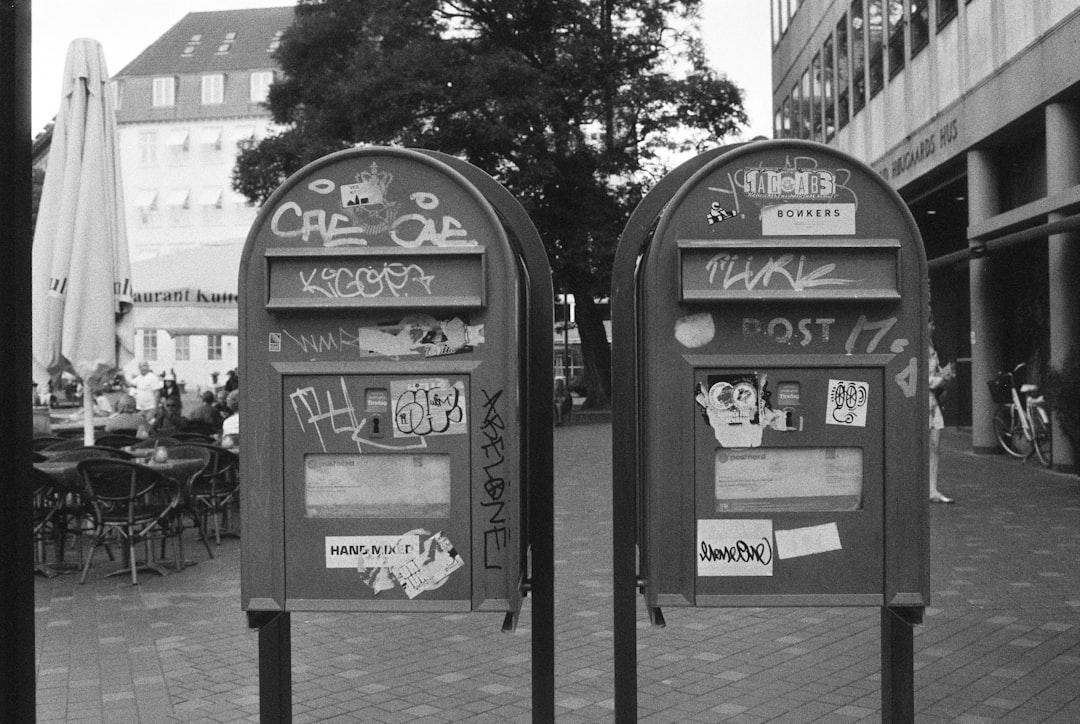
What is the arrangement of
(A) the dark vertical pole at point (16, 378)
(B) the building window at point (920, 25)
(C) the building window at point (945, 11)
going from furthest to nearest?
(B) the building window at point (920, 25) < (C) the building window at point (945, 11) < (A) the dark vertical pole at point (16, 378)

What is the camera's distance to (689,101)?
2408cm

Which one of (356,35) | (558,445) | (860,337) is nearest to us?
(860,337)

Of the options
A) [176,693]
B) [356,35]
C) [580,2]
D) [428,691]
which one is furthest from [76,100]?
[356,35]

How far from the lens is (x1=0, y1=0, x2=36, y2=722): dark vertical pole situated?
2746mm

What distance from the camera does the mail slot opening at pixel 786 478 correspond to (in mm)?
3127

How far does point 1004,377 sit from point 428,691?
35.3 ft

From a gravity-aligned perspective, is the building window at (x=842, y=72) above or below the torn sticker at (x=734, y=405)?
above

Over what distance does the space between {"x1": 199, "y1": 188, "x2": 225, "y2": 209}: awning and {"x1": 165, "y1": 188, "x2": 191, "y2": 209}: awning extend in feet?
2.52

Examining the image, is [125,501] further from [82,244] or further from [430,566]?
[430,566]

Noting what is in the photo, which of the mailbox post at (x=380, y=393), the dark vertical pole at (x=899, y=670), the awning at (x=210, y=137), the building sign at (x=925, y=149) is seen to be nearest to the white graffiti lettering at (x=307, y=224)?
the mailbox post at (x=380, y=393)

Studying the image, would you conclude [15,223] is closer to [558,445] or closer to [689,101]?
[558,445]

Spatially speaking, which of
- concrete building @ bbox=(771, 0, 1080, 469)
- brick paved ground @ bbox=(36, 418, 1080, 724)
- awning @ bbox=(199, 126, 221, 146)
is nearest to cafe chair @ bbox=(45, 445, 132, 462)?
brick paved ground @ bbox=(36, 418, 1080, 724)

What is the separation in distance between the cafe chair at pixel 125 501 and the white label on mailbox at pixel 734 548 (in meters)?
4.94

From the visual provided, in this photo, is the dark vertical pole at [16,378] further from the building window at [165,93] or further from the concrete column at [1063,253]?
the building window at [165,93]
